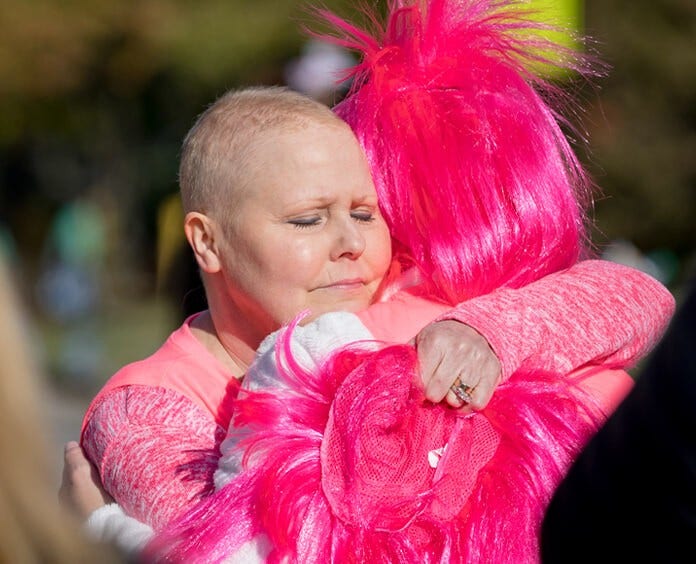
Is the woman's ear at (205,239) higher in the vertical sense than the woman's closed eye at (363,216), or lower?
lower

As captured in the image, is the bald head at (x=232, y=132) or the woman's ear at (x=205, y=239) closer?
the bald head at (x=232, y=132)

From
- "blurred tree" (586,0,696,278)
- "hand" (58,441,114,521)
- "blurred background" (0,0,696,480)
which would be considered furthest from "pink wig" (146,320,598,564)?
"blurred tree" (586,0,696,278)

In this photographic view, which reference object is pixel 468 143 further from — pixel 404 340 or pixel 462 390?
pixel 462 390

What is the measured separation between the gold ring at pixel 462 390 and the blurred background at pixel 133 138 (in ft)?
27.4

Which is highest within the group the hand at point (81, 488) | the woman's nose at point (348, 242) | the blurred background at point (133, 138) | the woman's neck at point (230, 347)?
the woman's nose at point (348, 242)

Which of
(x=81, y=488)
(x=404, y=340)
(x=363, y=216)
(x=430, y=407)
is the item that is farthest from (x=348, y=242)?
(x=81, y=488)

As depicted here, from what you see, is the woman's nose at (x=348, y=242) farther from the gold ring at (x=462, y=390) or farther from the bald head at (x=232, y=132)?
the gold ring at (x=462, y=390)

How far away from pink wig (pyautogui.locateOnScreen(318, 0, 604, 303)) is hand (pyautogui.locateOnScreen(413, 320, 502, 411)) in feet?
1.03

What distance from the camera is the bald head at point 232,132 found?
7.91ft

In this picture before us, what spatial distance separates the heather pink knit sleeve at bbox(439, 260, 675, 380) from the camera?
6.57 feet

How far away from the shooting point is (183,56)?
1928 cm

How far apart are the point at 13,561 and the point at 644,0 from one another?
16003mm

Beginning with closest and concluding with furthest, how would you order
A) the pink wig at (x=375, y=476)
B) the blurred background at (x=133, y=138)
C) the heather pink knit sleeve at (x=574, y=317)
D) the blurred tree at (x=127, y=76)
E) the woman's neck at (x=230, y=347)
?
the pink wig at (x=375, y=476) < the heather pink knit sleeve at (x=574, y=317) < the woman's neck at (x=230, y=347) < the blurred background at (x=133, y=138) < the blurred tree at (x=127, y=76)

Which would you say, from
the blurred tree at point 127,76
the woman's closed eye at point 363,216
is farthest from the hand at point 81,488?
the blurred tree at point 127,76
